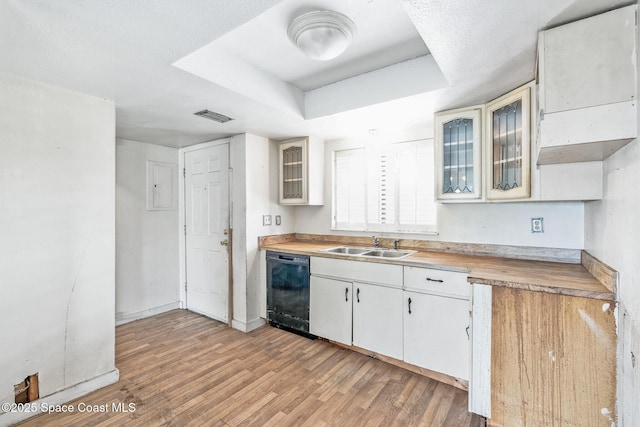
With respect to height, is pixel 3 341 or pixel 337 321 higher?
pixel 3 341

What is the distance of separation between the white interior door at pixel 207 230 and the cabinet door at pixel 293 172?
2.18 feet

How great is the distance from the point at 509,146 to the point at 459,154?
40 centimetres

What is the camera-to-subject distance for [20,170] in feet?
6.15

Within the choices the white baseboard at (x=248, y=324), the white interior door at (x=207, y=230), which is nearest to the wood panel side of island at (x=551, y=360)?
the white baseboard at (x=248, y=324)

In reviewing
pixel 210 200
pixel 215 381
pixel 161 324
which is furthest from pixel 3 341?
pixel 210 200

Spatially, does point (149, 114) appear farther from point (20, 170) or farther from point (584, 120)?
point (584, 120)

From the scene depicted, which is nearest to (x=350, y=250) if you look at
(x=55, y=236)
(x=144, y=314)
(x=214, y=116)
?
(x=214, y=116)

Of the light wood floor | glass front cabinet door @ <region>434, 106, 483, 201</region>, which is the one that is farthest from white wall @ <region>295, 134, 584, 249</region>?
the light wood floor

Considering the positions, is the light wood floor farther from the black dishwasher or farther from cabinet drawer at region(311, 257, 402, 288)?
cabinet drawer at region(311, 257, 402, 288)

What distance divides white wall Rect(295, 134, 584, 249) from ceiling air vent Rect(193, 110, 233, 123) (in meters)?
1.54

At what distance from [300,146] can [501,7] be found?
2.41m

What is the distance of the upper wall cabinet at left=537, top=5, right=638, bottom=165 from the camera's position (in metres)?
1.21

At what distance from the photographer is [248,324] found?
127 inches

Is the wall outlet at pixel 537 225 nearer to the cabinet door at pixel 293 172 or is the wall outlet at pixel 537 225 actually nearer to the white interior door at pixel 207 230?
the cabinet door at pixel 293 172
